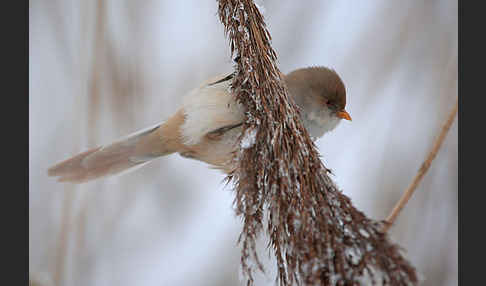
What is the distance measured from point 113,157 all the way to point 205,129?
0.35 meters

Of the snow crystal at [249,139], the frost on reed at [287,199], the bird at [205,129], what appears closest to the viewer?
the frost on reed at [287,199]

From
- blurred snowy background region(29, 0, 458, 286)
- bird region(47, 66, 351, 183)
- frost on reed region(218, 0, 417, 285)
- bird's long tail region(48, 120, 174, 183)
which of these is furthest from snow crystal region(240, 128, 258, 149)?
bird's long tail region(48, 120, 174, 183)

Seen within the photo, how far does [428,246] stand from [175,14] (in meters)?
1.16

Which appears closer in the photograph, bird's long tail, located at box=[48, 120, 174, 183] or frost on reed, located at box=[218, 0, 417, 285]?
frost on reed, located at box=[218, 0, 417, 285]

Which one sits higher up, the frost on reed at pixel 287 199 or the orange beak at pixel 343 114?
the orange beak at pixel 343 114

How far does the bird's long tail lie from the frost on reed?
1.84ft

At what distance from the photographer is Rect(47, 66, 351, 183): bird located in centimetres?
139

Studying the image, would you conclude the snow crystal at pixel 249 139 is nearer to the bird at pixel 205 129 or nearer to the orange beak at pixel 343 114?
the bird at pixel 205 129

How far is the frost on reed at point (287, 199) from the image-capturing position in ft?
2.85

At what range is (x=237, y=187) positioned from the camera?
0.98 meters

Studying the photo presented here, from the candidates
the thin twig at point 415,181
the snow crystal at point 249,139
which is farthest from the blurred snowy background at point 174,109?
the snow crystal at point 249,139

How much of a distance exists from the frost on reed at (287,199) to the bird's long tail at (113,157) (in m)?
0.56

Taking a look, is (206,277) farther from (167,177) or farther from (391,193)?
(391,193)

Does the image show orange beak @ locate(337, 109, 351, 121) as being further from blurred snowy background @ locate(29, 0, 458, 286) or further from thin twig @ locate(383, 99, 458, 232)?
thin twig @ locate(383, 99, 458, 232)
